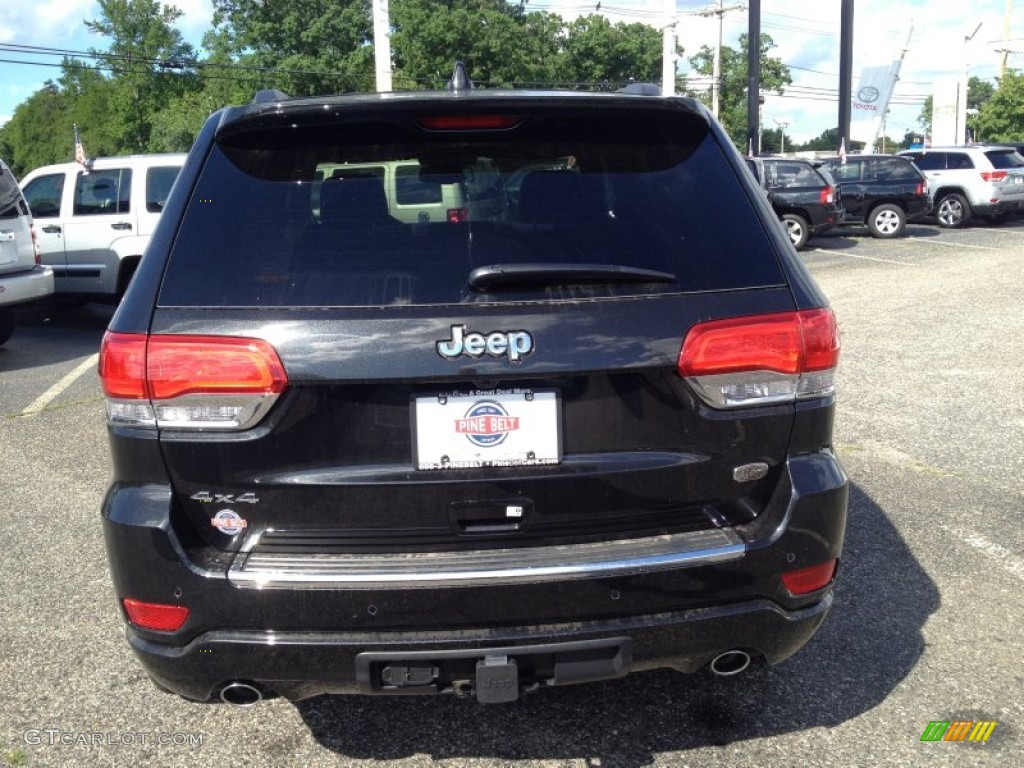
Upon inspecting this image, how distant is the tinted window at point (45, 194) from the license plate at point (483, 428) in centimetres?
1040

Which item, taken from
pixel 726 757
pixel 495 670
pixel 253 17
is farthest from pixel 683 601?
pixel 253 17

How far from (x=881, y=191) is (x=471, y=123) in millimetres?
18825

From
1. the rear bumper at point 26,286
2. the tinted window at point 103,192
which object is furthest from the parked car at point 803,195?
the rear bumper at point 26,286

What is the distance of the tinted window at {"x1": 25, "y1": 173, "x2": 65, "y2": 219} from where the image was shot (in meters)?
11.1

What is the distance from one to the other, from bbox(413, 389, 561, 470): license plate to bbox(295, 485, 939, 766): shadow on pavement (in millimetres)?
1015

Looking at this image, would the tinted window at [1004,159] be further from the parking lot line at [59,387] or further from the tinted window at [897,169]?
the parking lot line at [59,387]

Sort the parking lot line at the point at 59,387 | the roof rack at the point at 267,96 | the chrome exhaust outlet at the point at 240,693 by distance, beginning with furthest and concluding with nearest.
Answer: the parking lot line at the point at 59,387 < the roof rack at the point at 267,96 < the chrome exhaust outlet at the point at 240,693

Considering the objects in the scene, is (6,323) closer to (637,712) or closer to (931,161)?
(637,712)

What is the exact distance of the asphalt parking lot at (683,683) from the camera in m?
2.73

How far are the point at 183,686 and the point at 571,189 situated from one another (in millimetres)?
1591

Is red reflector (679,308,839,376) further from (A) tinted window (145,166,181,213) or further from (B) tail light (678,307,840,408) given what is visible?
(A) tinted window (145,166,181,213)

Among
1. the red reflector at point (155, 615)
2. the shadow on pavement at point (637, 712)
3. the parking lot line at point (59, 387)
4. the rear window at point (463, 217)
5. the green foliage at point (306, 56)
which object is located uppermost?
the green foliage at point (306, 56)

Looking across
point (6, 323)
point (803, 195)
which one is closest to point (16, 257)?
point (6, 323)

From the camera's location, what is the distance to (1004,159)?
795 inches
